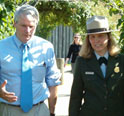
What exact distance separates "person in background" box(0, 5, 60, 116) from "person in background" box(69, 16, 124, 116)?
0.31m

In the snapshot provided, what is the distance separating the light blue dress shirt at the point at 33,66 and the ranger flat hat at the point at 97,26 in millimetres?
431

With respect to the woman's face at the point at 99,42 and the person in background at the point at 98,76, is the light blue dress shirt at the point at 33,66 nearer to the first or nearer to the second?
the person in background at the point at 98,76

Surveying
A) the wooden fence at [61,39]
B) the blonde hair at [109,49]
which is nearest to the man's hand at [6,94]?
the blonde hair at [109,49]

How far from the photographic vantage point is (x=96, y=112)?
11.7ft

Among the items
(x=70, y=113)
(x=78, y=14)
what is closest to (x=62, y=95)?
(x=78, y=14)

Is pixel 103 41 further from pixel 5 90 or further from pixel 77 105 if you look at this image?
pixel 5 90

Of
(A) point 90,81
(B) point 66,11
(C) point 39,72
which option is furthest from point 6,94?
(B) point 66,11

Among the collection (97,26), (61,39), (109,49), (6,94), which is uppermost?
(97,26)

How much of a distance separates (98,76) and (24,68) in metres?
0.69

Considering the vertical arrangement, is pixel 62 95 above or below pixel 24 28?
below

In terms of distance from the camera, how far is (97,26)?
11.9 feet

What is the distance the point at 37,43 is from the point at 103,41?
62 cm

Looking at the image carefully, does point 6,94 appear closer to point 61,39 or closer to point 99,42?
point 99,42

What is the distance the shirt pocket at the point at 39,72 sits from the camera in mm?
3545
